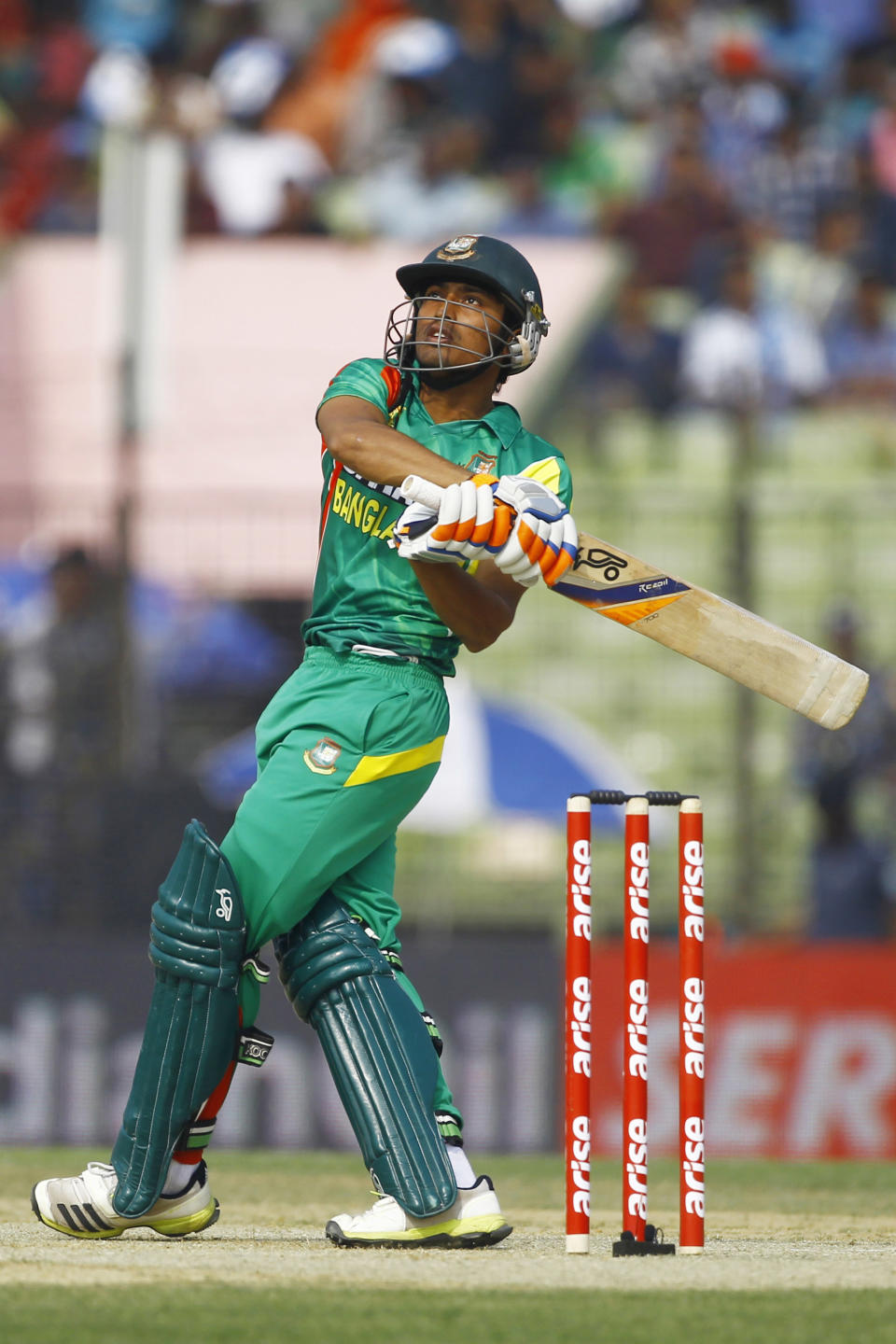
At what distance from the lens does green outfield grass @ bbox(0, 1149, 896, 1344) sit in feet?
9.50

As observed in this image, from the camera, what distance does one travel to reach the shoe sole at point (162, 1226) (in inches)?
154

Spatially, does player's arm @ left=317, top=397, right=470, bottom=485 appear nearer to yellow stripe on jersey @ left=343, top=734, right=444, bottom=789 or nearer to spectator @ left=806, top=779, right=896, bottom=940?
yellow stripe on jersey @ left=343, top=734, right=444, bottom=789

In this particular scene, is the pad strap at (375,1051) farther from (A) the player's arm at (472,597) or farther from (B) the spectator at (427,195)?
(B) the spectator at (427,195)

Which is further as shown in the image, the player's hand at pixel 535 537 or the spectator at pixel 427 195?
the spectator at pixel 427 195

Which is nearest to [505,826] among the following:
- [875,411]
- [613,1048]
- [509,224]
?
[613,1048]

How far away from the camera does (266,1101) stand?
310 inches

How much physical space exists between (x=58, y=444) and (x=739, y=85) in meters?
5.20

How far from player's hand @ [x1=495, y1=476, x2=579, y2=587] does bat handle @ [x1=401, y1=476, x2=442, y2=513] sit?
0.36ft

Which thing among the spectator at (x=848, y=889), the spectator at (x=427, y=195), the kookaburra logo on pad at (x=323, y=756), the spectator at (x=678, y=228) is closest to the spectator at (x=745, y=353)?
the spectator at (x=678, y=228)

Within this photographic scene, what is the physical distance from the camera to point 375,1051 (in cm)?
382

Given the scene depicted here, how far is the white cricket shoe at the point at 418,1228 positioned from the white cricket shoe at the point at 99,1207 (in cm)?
28

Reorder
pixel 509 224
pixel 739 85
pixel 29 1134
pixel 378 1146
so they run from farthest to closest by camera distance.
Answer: pixel 739 85
pixel 509 224
pixel 29 1134
pixel 378 1146

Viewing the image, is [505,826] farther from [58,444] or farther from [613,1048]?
[58,444]

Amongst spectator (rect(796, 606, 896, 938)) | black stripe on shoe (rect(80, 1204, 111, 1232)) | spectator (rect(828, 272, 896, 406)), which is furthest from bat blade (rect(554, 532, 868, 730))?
spectator (rect(828, 272, 896, 406))
